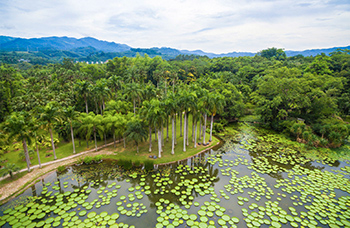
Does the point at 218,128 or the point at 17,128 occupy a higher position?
the point at 17,128

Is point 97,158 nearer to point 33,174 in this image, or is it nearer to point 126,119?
point 33,174

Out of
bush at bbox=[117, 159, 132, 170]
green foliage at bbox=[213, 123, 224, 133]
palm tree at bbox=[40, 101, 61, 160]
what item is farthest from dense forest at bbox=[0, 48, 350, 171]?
bush at bbox=[117, 159, 132, 170]

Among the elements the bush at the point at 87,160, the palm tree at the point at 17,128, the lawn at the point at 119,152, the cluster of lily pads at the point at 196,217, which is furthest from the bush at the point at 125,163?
the palm tree at the point at 17,128

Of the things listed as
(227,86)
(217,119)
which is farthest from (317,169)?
(227,86)

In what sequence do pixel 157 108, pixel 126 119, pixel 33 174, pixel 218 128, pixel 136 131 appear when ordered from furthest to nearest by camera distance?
pixel 218 128 → pixel 126 119 → pixel 136 131 → pixel 157 108 → pixel 33 174

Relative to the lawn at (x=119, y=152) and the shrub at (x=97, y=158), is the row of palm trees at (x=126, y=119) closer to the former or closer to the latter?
the lawn at (x=119, y=152)

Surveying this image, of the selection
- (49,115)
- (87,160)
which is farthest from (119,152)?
(49,115)

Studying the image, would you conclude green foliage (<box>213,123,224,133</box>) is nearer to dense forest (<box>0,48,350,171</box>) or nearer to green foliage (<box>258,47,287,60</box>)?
dense forest (<box>0,48,350,171</box>)

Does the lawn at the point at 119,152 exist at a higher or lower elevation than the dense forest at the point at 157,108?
lower
